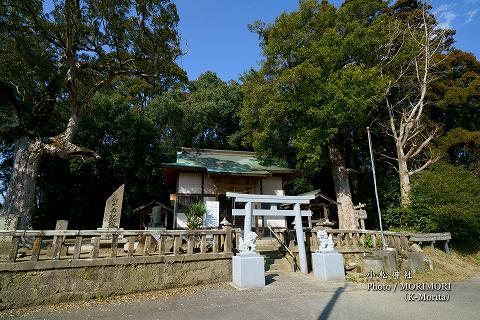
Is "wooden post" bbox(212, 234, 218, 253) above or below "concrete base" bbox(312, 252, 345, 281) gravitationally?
above

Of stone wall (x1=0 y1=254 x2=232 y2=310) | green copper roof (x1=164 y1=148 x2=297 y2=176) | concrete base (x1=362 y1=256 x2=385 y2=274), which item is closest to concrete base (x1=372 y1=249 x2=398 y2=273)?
concrete base (x1=362 y1=256 x2=385 y2=274)

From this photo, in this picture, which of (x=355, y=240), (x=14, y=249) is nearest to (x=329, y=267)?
(x=355, y=240)

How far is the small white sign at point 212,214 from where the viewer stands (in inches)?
579

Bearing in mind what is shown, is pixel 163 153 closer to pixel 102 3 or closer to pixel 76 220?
pixel 76 220

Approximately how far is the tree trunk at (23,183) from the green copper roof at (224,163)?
6052mm

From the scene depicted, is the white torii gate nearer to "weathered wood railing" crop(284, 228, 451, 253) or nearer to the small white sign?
"weathered wood railing" crop(284, 228, 451, 253)

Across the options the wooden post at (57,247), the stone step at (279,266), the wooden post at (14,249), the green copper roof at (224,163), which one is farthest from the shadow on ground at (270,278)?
the green copper roof at (224,163)

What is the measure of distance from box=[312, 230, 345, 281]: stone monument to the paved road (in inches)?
28.7

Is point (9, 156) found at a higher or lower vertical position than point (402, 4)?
lower

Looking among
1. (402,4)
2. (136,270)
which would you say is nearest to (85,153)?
(136,270)

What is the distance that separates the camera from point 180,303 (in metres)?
5.84

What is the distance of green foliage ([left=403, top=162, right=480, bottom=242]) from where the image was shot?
12344mm

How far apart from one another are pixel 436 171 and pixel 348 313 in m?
12.7

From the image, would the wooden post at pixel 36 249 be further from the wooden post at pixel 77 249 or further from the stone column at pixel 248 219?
the stone column at pixel 248 219
